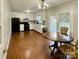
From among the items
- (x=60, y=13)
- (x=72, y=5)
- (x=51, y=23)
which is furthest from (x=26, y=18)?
(x=72, y=5)

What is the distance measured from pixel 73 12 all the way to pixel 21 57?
10.4 ft

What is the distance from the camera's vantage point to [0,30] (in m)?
1.43

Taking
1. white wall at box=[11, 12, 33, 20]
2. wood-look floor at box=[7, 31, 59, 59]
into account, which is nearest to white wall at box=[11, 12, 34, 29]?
white wall at box=[11, 12, 33, 20]

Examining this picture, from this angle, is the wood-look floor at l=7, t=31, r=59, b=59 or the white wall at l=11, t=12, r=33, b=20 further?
the white wall at l=11, t=12, r=33, b=20

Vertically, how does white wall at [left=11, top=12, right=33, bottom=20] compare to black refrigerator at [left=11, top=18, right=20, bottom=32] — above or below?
above

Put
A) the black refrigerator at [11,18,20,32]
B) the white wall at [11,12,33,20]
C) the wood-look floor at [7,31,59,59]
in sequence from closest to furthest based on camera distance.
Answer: the wood-look floor at [7,31,59,59] → the black refrigerator at [11,18,20,32] → the white wall at [11,12,33,20]

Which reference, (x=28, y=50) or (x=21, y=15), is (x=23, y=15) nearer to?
(x=21, y=15)

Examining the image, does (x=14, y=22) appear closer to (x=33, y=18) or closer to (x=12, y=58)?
(x=33, y=18)

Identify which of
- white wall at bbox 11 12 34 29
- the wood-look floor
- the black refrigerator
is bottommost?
the wood-look floor

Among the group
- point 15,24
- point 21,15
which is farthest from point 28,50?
point 21,15

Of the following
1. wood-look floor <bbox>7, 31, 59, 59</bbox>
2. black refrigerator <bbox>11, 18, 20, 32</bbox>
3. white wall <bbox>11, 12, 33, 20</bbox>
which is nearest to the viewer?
wood-look floor <bbox>7, 31, 59, 59</bbox>

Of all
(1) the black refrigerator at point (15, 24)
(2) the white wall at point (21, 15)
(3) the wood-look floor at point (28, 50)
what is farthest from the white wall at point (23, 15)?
(3) the wood-look floor at point (28, 50)

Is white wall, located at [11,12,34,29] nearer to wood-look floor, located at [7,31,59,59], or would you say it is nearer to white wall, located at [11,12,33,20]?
white wall, located at [11,12,33,20]

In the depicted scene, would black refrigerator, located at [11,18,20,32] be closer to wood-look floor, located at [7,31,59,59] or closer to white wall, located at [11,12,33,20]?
white wall, located at [11,12,33,20]
